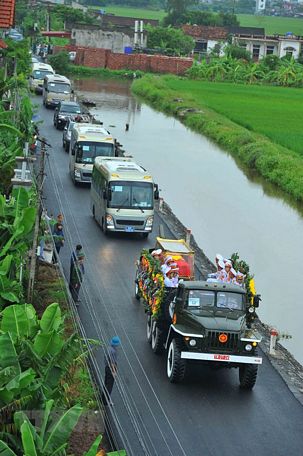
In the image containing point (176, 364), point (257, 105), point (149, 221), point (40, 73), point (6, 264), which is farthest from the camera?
point (257, 105)

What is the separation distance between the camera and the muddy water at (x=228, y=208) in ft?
101

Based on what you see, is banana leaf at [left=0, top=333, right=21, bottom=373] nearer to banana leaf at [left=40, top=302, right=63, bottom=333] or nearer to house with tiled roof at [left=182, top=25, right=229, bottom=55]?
banana leaf at [left=40, top=302, right=63, bottom=333]

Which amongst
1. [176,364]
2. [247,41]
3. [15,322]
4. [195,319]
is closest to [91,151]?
[195,319]

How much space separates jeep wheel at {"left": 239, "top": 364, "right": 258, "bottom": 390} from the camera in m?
19.8

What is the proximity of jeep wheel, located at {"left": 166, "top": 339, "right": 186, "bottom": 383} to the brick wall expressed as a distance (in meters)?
93.1

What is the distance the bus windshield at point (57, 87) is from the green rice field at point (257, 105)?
40.2ft

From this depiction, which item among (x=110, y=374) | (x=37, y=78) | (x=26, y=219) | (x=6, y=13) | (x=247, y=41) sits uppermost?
(x=6, y=13)

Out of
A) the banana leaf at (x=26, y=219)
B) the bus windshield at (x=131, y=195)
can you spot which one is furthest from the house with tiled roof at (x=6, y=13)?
the banana leaf at (x=26, y=219)

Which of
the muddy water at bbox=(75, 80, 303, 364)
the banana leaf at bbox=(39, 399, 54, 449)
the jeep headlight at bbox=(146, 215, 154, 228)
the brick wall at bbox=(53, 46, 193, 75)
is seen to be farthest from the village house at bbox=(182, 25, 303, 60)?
the banana leaf at bbox=(39, 399, 54, 449)

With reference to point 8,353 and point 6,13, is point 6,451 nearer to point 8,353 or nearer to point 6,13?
→ point 8,353

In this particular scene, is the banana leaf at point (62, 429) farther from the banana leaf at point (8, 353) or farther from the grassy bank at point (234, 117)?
the grassy bank at point (234, 117)

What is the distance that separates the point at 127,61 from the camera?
369ft

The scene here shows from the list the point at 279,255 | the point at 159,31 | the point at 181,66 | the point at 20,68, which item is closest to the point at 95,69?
the point at 181,66

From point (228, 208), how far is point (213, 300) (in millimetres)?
23407
